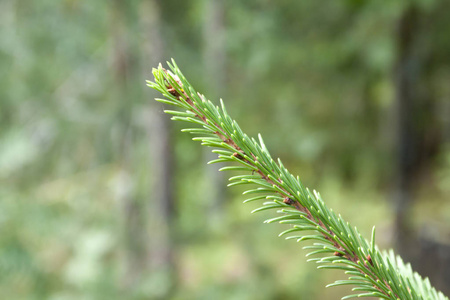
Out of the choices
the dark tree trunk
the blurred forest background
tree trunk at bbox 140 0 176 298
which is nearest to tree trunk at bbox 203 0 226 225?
the blurred forest background

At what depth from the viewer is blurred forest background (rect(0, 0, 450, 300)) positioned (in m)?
5.54

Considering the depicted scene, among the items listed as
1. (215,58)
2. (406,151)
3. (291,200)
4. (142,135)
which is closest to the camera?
(291,200)

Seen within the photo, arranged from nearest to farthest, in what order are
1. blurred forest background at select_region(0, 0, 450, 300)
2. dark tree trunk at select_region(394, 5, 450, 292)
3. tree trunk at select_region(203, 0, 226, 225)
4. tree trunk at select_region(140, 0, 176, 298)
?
blurred forest background at select_region(0, 0, 450, 300), tree trunk at select_region(140, 0, 176, 298), dark tree trunk at select_region(394, 5, 450, 292), tree trunk at select_region(203, 0, 226, 225)

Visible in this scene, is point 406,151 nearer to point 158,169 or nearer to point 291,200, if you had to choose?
point 158,169

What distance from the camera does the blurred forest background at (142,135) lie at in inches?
218

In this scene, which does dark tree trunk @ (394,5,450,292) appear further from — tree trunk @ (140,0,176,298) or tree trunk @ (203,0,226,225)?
tree trunk @ (140,0,176,298)

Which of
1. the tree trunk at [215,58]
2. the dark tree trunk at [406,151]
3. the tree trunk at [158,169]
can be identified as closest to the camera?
the tree trunk at [158,169]

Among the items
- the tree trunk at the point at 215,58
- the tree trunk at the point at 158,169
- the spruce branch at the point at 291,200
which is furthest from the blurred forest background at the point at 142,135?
the spruce branch at the point at 291,200

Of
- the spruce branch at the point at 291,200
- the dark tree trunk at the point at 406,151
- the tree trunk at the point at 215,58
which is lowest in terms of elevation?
the spruce branch at the point at 291,200

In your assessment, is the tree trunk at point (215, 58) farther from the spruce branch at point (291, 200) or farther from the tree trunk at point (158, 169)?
the spruce branch at point (291, 200)

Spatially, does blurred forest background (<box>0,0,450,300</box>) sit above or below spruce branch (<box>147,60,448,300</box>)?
above

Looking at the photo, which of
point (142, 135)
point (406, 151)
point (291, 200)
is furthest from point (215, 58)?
point (291, 200)

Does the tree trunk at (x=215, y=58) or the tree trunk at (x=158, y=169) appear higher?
the tree trunk at (x=215, y=58)

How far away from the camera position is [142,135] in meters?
7.16
